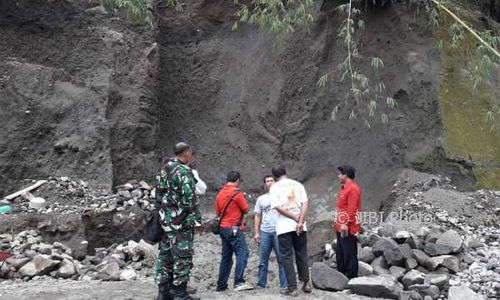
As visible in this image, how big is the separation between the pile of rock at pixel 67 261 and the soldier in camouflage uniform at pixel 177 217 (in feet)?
7.58

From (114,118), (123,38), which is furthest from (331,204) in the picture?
(123,38)

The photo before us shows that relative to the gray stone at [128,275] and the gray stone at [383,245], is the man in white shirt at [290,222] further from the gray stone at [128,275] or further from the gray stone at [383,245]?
the gray stone at [128,275]

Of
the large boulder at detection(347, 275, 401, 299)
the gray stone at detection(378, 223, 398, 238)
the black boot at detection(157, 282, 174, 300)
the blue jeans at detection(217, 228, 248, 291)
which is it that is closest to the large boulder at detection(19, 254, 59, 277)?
the blue jeans at detection(217, 228, 248, 291)

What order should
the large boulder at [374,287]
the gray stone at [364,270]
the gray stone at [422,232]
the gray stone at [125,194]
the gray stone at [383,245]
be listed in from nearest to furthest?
the large boulder at [374,287]
the gray stone at [364,270]
the gray stone at [383,245]
the gray stone at [422,232]
the gray stone at [125,194]

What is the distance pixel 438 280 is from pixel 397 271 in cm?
58

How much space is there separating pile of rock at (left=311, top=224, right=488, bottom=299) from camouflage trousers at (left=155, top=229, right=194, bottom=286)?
2187 mm

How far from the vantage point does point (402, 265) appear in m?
7.92

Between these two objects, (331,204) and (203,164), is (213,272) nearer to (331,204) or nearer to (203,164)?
(331,204)

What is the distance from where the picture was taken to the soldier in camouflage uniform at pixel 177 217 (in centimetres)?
571

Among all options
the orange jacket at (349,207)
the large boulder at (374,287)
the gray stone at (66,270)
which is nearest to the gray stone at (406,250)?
the large boulder at (374,287)

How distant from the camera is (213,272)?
8.84 m

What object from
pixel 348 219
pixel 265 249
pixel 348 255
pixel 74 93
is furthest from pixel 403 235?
pixel 74 93

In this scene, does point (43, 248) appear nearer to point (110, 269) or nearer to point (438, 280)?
point (110, 269)

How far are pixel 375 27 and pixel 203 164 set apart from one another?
18.9 ft
